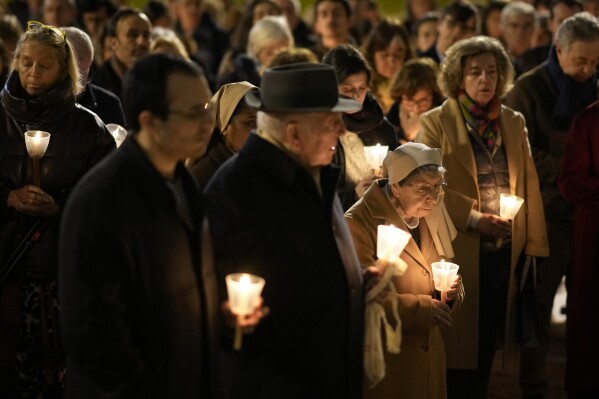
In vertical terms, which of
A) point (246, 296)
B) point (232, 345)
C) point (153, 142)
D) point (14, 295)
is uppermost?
point (153, 142)

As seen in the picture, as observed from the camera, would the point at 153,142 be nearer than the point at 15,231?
Yes

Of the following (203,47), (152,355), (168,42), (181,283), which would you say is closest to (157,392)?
(152,355)

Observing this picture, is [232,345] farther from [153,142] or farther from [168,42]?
[168,42]

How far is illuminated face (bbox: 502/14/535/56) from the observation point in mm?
9750

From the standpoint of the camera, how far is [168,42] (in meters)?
8.19

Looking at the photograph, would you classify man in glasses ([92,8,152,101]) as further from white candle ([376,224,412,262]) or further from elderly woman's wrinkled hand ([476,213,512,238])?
white candle ([376,224,412,262])

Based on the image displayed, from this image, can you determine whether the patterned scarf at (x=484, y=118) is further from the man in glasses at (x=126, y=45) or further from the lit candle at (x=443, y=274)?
the man in glasses at (x=126, y=45)

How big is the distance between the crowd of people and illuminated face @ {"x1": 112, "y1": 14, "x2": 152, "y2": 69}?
16mm

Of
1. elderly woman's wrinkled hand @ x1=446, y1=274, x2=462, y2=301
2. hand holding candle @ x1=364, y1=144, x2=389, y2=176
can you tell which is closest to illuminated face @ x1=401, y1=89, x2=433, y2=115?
hand holding candle @ x1=364, y1=144, x2=389, y2=176

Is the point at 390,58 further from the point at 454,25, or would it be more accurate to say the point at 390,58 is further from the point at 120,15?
the point at 120,15

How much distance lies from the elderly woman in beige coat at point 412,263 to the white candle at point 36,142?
1.36 metres

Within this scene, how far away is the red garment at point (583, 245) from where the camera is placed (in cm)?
616

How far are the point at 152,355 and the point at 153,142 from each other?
610mm

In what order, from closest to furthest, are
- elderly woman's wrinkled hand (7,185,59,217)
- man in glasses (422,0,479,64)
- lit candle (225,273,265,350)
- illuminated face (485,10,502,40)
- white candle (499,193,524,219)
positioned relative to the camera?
lit candle (225,273,265,350) → elderly woman's wrinkled hand (7,185,59,217) → white candle (499,193,524,219) → man in glasses (422,0,479,64) → illuminated face (485,10,502,40)
